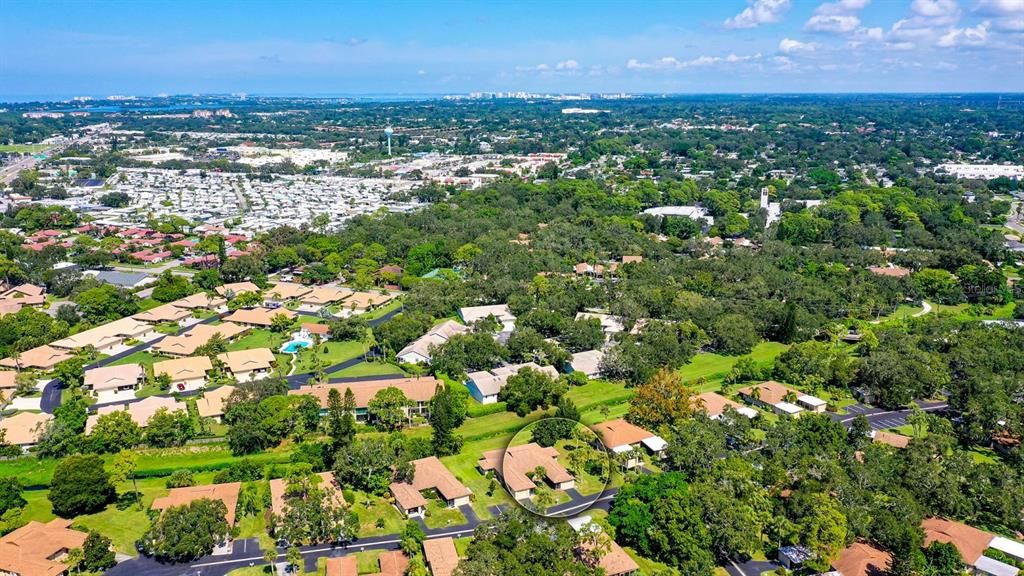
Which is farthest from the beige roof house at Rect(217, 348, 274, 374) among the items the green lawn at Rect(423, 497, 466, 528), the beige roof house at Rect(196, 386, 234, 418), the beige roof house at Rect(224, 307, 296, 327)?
the green lawn at Rect(423, 497, 466, 528)

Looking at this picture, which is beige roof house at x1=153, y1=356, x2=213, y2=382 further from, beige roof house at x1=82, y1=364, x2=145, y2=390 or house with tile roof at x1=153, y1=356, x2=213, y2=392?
beige roof house at x1=82, y1=364, x2=145, y2=390

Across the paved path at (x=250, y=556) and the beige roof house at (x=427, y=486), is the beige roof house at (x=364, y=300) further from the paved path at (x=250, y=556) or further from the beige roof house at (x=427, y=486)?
the paved path at (x=250, y=556)

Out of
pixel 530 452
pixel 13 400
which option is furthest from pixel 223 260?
pixel 530 452

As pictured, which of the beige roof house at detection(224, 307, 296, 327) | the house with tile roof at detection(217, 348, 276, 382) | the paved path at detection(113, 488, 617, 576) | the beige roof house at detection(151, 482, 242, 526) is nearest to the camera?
the paved path at detection(113, 488, 617, 576)

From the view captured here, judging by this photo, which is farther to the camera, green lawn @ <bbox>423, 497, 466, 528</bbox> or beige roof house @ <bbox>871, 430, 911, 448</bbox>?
beige roof house @ <bbox>871, 430, 911, 448</bbox>

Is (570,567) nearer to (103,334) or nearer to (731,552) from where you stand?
(731,552)

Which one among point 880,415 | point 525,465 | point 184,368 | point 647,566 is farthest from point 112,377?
point 880,415
